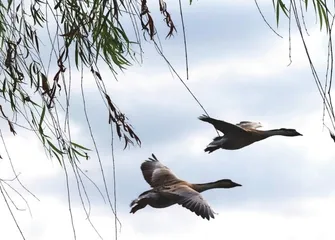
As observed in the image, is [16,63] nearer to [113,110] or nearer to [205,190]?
[113,110]

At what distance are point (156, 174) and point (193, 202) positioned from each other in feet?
1.56

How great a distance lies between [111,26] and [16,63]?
249 mm

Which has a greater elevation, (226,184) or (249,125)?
(249,125)

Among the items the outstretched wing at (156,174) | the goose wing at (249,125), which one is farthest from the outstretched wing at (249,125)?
the outstretched wing at (156,174)

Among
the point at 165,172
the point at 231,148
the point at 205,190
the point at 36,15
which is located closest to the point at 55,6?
the point at 36,15

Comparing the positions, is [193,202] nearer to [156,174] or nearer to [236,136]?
[236,136]

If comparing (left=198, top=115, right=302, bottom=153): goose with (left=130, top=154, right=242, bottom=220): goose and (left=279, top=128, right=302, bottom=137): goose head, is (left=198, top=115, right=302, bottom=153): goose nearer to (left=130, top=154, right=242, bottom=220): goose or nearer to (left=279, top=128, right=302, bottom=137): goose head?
(left=279, top=128, right=302, bottom=137): goose head

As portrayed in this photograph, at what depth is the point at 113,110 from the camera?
190 centimetres

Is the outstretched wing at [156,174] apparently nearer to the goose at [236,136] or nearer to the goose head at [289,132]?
the goose at [236,136]

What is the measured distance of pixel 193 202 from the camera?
86.5 inches

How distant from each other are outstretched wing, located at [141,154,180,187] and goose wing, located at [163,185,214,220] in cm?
26

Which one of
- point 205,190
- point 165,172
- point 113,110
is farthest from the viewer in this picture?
point 165,172

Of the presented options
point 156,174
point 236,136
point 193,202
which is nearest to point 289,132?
point 236,136

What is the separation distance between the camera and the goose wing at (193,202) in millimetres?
2193
